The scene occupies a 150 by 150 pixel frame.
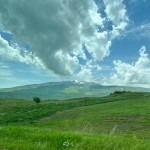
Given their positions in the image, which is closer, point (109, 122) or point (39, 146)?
point (39, 146)

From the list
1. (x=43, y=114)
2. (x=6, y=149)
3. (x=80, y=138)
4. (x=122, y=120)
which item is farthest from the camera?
(x=43, y=114)

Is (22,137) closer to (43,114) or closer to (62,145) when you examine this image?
(62,145)

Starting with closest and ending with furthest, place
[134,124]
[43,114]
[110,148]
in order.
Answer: [110,148] < [134,124] < [43,114]

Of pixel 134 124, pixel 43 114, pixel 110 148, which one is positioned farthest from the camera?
pixel 43 114

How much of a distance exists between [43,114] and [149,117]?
2737cm

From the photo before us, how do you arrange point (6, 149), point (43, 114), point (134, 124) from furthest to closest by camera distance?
point (43, 114)
point (134, 124)
point (6, 149)

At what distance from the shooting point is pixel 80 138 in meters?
10.5

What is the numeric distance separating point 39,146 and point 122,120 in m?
50.0

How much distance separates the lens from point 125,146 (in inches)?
378

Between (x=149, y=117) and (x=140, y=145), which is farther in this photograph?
(x=149, y=117)

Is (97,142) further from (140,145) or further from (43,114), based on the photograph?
(43,114)

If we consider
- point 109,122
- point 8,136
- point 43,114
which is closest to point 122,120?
point 109,122

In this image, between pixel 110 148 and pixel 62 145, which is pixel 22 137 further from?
pixel 110 148

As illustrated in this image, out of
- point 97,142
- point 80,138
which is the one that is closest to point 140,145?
point 97,142
